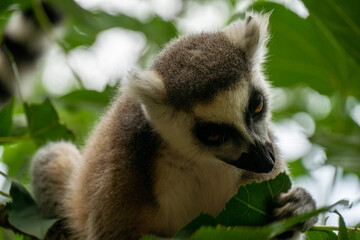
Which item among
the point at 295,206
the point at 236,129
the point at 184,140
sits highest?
the point at 236,129

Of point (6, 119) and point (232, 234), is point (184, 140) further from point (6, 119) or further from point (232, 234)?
point (232, 234)

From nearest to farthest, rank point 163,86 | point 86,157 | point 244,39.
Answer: point 163,86, point 244,39, point 86,157

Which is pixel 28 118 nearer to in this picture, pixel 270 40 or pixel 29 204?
pixel 29 204

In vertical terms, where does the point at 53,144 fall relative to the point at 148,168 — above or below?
below

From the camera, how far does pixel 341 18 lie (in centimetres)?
245

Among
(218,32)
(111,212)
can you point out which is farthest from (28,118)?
(218,32)

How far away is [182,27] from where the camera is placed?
5082mm

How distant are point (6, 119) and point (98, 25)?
865 millimetres

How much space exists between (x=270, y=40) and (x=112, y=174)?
1.58 m

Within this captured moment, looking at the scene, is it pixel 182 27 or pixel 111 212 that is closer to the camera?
pixel 111 212

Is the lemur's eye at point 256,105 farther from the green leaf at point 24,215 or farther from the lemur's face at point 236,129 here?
the green leaf at point 24,215

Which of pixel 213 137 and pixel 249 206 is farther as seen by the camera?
pixel 213 137

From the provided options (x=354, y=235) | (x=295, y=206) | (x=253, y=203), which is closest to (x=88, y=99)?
(x=295, y=206)

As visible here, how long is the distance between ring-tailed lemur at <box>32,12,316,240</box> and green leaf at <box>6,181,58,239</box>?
0.39 metres
